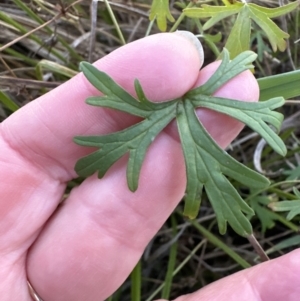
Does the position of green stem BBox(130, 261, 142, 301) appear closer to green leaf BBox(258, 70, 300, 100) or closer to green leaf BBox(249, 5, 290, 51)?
green leaf BBox(258, 70, 300, 100)

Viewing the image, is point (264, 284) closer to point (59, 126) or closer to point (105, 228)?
point (105, 228)

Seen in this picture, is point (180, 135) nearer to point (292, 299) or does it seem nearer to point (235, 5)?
point (235, 5)

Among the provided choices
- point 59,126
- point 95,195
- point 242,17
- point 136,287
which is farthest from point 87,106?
point 136,287

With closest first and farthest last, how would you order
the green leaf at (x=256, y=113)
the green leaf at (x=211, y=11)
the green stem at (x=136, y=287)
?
the green leaf at (x=256, y=113) → the green leaf at (x=211, y=11) → the green stem at (x=136, y=287)

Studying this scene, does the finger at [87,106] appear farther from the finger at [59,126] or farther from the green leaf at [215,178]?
the green leaf at [215,178]

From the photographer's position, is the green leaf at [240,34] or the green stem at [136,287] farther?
the green stem at [136,287]

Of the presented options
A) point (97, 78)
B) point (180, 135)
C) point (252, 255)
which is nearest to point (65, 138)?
point (97, 78)

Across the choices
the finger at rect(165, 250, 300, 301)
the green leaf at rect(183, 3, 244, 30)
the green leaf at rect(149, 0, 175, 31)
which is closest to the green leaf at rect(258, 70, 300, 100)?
the green leaf at rect(183, 3, 244, 30)

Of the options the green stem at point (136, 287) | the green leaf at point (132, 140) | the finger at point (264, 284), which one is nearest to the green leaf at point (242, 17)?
the green leaf at point (132, 140)

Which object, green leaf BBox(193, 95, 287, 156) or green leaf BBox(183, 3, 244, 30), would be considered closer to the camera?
green leaf BBox(193, 95, 287, 156)
